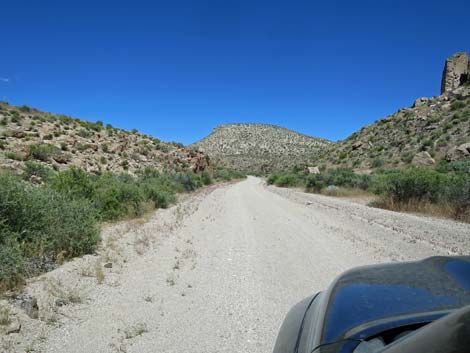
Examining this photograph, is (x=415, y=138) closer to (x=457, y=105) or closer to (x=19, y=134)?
(x=457, y=105)

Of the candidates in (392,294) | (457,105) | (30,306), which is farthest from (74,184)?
(457,105)

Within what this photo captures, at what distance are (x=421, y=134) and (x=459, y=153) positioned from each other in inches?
480

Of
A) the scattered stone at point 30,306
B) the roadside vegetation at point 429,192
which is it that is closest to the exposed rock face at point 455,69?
the roadside vegetation at point 429,192

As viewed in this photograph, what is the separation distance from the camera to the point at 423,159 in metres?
29.9

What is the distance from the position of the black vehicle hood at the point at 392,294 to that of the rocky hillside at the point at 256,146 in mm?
95818

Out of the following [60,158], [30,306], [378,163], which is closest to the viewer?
[30,306]

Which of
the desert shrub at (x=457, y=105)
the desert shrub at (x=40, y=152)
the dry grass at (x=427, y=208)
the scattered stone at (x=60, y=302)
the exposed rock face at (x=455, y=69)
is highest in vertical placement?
the exposed rock face at (x=455, y=69)

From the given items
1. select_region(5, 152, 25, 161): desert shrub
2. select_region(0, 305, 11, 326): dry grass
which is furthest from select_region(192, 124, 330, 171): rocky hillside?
select_region(0, 305, 11, 326): dry grass

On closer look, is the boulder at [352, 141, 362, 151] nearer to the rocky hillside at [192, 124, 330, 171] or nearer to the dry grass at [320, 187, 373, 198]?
the dry grass at [320, 187, 373, 198]

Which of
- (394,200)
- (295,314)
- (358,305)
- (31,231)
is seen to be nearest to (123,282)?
(31,231)

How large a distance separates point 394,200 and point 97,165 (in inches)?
811

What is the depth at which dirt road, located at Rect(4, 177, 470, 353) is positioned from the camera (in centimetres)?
422

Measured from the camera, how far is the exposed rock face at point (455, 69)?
167ft

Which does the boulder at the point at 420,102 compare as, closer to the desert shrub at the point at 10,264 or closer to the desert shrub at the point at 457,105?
the desert shrub at the point at 457,105
